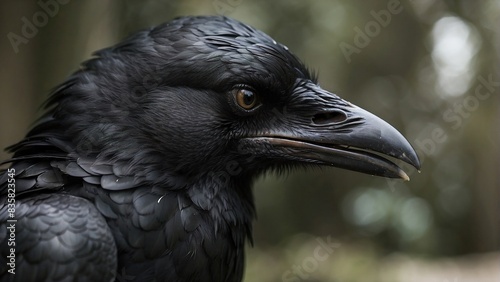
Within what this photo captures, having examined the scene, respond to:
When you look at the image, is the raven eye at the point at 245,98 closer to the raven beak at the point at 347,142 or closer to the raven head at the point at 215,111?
the raven head at the point at 215,111

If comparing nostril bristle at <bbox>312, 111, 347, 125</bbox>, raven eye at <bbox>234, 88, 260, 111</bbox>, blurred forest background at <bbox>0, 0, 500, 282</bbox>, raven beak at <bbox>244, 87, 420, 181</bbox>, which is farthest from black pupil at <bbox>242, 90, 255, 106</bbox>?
blurred forest background at <bbox>0, 0, 500, 282</bbox>

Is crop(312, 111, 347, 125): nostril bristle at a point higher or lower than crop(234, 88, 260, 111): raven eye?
lower

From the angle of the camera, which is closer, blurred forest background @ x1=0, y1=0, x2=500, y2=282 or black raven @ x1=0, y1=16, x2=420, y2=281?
black raven @ x1=0, y1=16, x2=420, y2=281

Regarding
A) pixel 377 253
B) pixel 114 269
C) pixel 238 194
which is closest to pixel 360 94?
pixel 377 253

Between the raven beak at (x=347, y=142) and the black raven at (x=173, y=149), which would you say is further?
the raven beak at (x=347, y=142)

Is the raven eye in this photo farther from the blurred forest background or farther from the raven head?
the blurred forest background

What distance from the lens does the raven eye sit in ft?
10.6

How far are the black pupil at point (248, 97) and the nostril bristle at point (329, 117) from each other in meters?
A: 0.41

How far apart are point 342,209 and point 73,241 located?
9.64 meters

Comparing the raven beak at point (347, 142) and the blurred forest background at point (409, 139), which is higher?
the raven beak at point (347, 142)

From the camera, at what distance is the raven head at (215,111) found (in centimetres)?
322

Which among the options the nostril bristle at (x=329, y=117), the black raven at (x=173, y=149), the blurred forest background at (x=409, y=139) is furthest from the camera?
the blurred forest background at (x=409, y=139)

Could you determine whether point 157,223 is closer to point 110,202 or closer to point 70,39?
point 110,202

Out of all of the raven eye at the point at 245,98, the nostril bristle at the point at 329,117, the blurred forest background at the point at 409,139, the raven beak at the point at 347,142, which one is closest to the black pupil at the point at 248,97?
the raven eye at the point at 245,98
